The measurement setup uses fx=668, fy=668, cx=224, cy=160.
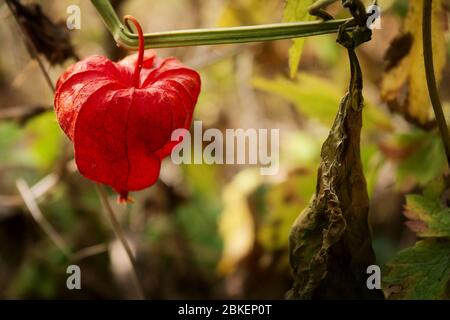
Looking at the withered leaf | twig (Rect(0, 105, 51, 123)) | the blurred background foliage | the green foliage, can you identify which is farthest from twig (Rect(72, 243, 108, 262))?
the green foliage

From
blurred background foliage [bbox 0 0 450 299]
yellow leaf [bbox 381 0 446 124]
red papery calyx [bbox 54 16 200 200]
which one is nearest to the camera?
red papery calyx [bbox 54 16 200 200]

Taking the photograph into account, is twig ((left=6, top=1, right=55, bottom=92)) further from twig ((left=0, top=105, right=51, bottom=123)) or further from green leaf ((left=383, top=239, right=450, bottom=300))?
green leaf ((left=383, top=239, right=450, bottom=300))

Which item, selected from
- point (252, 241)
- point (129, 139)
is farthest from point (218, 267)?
point (129, 139)

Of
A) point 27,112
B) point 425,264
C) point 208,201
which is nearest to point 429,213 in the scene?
point 425,264

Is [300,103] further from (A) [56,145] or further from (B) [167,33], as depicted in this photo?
(A) [56,145]
